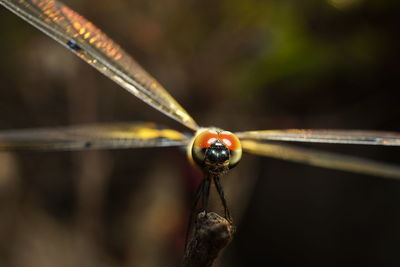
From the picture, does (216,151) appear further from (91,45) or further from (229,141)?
(91,45)

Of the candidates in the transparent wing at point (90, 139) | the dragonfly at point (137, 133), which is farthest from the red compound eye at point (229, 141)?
the transparent wing at point (90, 139)

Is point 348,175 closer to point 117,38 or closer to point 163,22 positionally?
point 163,22

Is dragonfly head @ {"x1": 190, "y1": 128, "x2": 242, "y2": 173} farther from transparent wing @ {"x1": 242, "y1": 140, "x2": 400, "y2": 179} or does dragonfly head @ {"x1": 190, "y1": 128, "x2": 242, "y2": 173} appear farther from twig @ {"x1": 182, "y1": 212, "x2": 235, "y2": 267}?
transparent wing @ {"x1": 242, "y1": 140, "x2": 400, "y2": 179}

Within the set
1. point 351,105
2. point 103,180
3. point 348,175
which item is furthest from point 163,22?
point 348,175

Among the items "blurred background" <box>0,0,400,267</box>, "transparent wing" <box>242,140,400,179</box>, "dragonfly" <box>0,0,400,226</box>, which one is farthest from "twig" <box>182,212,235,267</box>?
"blurred background" <box>0,0,400,267</box>

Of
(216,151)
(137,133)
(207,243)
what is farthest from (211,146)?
(137,133)

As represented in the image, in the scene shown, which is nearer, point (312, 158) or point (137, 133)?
point (137, 133)
